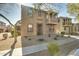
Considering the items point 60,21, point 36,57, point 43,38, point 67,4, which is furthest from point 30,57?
point 67,4

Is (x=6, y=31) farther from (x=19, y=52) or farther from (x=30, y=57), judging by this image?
(x=30, y=57)

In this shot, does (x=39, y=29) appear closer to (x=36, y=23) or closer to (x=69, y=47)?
(x=36, y=23)

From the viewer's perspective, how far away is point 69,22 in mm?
2168

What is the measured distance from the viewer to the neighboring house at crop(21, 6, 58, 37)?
215 centimetres

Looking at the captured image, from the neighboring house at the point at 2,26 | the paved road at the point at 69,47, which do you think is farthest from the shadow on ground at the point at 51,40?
the neighboring house at the point at 2,26

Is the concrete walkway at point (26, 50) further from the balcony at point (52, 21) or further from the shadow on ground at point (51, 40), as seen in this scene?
the balcony at point (52, 21)

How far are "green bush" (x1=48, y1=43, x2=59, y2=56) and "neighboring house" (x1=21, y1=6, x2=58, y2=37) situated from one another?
0.53ft

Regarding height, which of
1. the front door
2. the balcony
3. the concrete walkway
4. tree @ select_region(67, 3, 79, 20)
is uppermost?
tree @ select_region(67, 3, 79, 20)

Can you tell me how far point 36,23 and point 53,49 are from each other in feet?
1.29

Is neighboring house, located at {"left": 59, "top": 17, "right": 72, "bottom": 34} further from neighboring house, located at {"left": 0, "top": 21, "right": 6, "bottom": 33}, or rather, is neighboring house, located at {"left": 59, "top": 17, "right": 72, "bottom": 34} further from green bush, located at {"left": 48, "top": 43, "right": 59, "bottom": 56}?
neighboring house, located at {"left": 0, "top": 21, "right": 6, "bottom": 33}

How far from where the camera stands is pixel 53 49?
2117 millimetres

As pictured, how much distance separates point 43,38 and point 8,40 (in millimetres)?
448

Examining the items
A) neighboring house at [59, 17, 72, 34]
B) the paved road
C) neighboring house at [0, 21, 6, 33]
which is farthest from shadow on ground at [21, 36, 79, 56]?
neighboring house at [0, 21, 6, 33]

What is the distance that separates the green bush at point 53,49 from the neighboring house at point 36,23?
161 millimetres
